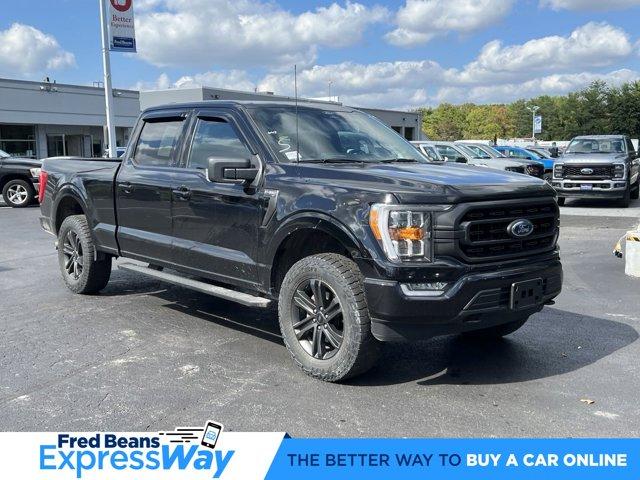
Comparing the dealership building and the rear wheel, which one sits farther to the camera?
the dealership building

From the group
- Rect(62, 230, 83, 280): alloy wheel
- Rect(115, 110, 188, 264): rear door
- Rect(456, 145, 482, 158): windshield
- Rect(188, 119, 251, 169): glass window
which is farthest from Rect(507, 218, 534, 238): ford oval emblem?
Rect(456, 145, 482, 158): windshield

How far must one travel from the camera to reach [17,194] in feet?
58.3

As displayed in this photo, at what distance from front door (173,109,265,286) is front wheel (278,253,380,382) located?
508 mm

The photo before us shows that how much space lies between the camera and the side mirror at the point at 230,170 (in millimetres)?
4566

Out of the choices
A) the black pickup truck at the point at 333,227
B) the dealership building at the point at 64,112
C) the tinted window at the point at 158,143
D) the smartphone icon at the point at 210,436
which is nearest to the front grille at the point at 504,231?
the black pickup truck at the point at 333,227

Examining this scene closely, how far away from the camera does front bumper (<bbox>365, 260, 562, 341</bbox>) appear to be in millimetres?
3914

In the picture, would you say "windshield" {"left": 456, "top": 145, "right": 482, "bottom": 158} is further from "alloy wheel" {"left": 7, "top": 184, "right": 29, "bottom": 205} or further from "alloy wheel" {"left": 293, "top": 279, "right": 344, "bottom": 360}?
"alloy wheel" {"left": 293, "top": 279, "right": 344, "bottom": 360}

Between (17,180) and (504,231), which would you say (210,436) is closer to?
(504,231)

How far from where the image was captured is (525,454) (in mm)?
2980

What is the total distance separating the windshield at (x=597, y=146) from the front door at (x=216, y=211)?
51.7 ft

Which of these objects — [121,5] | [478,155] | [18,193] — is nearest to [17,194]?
[18,193]

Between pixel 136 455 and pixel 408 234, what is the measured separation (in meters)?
1.97

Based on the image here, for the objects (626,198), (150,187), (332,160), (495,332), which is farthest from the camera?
(626,198)

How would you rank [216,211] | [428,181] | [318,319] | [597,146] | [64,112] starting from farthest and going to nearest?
[64,112] → [597,146] → [216,211] → [318,319] → [428,181]
